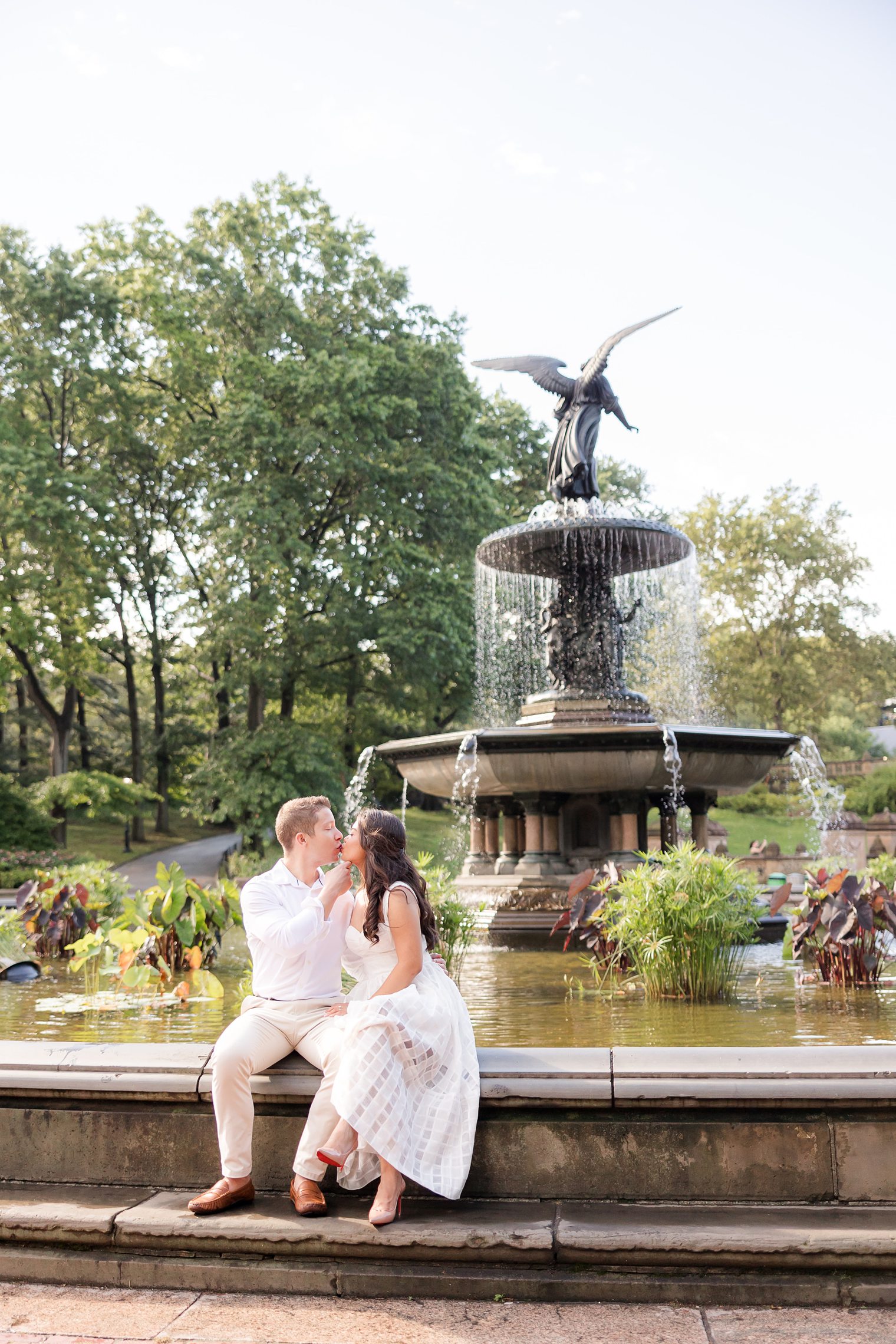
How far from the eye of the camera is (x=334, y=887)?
169 inches

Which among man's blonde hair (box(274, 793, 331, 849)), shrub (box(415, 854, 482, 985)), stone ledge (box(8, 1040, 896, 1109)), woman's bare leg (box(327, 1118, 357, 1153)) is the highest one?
man's blonde hair (box(274, 793, 331, 849))

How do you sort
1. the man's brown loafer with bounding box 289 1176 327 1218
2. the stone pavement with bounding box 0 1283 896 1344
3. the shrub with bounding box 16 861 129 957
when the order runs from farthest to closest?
the shrub with bounding box 16 861 129 957
the man's brown loafer with bounding box 289 1176 327 1218
the stone pavement with bounding box 0 1283 896 1344

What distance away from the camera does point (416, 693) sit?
29.0 meters

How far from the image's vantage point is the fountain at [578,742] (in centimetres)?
1055

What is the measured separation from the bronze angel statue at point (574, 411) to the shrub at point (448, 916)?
257 inches

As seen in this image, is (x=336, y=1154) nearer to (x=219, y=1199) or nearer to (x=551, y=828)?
(x=219, y=1199)

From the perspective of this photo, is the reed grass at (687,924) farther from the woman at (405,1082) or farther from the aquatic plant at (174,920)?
the aquatic plant at (174,920)

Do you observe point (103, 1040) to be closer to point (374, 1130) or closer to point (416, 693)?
point (374, 1130)

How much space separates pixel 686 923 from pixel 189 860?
27.0 metres

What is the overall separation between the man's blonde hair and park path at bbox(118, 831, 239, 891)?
19.9 metres

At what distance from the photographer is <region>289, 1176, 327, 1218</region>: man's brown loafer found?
385 centimetres

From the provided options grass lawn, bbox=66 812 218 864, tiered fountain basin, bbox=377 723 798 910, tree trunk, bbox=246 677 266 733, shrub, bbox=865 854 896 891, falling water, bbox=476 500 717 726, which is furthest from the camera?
grass lawn, bbox=66 812 218 864

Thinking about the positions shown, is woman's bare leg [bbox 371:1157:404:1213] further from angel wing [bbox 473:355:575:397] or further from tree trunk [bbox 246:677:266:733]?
tree trunk [bbox 246:677:266:733]

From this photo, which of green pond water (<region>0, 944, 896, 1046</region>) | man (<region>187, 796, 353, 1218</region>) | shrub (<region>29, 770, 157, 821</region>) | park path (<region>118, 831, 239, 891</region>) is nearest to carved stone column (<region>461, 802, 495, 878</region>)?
green pond water (<region>0, 944, 896, 1046</region>)
